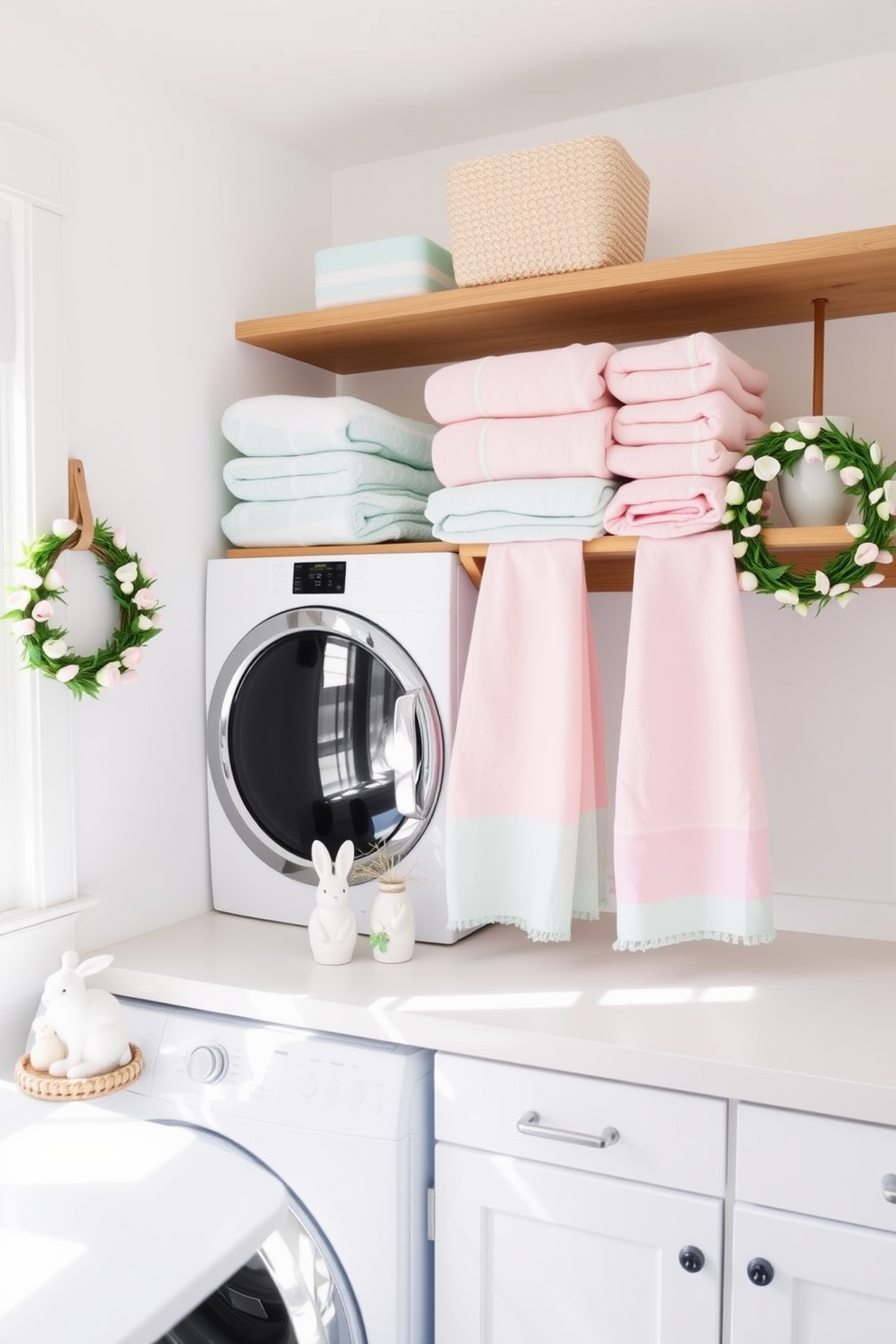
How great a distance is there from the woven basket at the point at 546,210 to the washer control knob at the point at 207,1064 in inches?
53.0

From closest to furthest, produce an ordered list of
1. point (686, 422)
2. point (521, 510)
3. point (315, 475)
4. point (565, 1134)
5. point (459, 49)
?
point (565, 1134) < point (686, 422) < point (521, 510) < point (459, 49) < point (315, 475)

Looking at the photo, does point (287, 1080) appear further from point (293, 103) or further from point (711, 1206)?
point (293, 103)

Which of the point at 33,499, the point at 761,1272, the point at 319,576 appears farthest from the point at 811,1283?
the point at 33,499

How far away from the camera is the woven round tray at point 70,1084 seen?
1.58m

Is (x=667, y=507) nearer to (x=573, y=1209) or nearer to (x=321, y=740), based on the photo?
(x=321, y=740)

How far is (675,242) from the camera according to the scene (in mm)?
2182

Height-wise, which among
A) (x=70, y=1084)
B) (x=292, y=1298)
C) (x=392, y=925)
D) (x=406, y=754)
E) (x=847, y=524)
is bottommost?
(x=292, y=1298)

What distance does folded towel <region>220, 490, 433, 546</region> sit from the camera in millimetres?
2031

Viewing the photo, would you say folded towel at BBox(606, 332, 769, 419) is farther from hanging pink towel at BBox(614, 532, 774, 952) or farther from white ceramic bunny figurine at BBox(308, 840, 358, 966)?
white ceramic bunny figurine at BBox(308, 840, 358, 966)

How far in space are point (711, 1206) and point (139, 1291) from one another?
79cm

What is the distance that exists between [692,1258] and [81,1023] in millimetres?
894

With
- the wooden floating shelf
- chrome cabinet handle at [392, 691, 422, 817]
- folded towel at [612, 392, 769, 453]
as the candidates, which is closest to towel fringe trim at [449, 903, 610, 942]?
chrome cabinet handle at [392, 691, 422, 817]

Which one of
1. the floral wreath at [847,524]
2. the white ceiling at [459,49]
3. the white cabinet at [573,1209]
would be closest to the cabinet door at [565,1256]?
the white cabinet at [573,1209]

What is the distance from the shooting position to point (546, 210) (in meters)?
1.88
